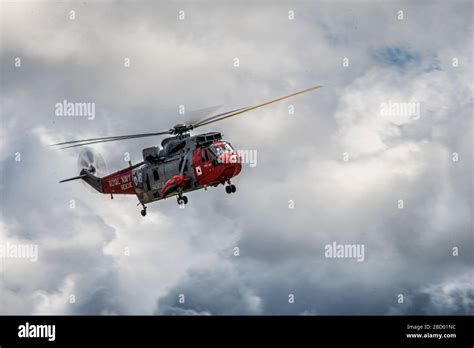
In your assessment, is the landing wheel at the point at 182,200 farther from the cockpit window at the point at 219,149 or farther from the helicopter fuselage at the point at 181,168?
the cockpit window at the point at 219,149

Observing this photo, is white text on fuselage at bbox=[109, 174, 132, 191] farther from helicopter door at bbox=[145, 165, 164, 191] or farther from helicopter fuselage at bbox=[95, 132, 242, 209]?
helicopter door at bbox=[145, 165, 164, 191]

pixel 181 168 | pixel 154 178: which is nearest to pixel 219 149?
pixel 181 168

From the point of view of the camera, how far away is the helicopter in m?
102

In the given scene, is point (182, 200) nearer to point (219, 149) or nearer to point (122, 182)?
point (219, 149)

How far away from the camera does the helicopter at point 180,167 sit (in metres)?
102

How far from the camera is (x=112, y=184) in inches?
4456
